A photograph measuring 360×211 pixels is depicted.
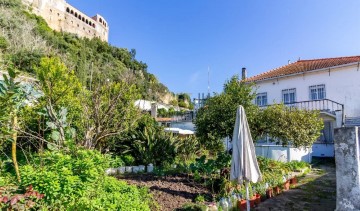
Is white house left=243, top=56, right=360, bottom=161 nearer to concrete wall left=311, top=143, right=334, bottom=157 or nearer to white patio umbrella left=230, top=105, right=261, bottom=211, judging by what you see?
concrete wall left=311, top=143, right=334, bottom=157

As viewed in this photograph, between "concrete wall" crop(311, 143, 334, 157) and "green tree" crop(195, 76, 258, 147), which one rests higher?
"green tree" crop(195, 76, 258, 147)

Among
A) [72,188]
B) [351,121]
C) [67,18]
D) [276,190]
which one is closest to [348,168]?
[276,190]

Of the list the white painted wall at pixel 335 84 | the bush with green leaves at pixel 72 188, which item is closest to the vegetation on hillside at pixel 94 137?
the bush with green leaves at pixel 72 188

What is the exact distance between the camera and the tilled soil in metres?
6.78

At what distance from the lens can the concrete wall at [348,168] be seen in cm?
626

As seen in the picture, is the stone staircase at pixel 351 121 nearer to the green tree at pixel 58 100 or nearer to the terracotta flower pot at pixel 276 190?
the terracotta flower pot at pixel 276 190

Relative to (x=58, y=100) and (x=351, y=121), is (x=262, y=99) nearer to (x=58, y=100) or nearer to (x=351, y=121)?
(x=351, y=121)

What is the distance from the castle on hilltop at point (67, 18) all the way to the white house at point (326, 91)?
62.3m

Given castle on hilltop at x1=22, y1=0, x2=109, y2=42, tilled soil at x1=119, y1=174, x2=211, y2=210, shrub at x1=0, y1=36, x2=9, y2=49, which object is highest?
castle on hilltop at x1=22, y1=0, x2=109, y2=42

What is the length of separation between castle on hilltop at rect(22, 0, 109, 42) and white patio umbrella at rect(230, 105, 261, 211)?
6923 cm

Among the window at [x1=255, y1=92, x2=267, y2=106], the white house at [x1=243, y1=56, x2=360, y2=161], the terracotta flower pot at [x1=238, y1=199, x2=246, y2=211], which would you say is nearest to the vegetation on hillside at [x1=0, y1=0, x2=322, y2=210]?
the terracotta flower pot at [x1=238, y1=199, x2=246, y2=211]

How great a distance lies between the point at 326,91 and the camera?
832 inches

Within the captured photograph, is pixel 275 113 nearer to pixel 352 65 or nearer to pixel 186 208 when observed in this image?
pixel 186 208

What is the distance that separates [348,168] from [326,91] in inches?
671
